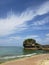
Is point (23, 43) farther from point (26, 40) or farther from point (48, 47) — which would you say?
point (48, 47)

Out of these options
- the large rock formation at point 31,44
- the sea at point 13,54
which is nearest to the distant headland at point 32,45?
the large rock formation at point 31,44

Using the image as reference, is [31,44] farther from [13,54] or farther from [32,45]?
[13,54]

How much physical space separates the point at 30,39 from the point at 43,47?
6.86 m

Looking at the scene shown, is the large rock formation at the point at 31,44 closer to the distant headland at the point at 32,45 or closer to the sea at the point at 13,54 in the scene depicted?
the distant headland at the point at 32,45

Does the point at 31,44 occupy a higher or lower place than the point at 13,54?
higher

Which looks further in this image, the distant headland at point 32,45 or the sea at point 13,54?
the distant headland at point 32,45

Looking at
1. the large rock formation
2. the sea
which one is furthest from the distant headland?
the sea

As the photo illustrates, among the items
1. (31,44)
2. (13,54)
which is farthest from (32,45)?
(13,54)

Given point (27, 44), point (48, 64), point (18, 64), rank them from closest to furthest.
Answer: point (48, 64), point (18, 64), point (27, 44)

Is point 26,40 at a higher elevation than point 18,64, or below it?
higher

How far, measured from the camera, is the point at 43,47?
77.6 meters

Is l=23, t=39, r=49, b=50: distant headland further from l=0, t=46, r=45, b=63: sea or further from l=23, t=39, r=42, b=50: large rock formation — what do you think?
l=0, t=46, r=45, b=63: sea

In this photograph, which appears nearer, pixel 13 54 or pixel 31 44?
pixel 13 54

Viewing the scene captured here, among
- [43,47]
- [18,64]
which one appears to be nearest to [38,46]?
[43,47]
